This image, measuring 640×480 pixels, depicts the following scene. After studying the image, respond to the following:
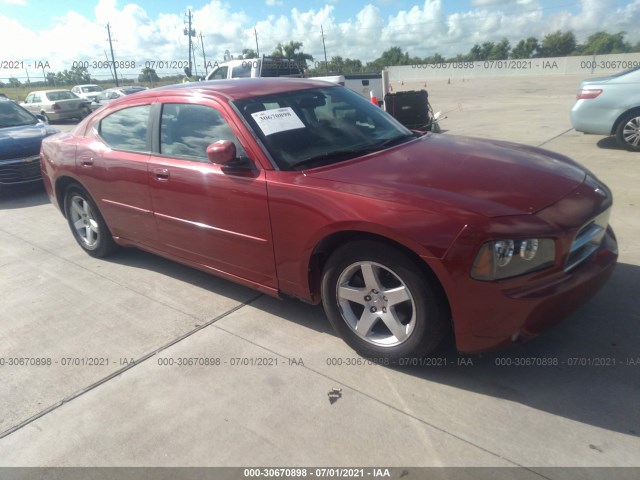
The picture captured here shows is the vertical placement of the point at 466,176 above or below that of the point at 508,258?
above

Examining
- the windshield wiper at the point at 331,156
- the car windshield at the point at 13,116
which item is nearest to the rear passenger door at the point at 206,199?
the windshield wiper at the point at 331,156

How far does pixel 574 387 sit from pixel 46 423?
9.39 ft

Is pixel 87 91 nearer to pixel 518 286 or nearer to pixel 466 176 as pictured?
pixel 466 176

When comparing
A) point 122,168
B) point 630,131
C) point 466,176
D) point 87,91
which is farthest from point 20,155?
point 87,91

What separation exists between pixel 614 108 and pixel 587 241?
6.47 m

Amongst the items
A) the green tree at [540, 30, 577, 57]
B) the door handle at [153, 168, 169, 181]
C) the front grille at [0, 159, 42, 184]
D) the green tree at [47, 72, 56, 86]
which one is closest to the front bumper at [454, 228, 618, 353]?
the door handle at [153, 168, 169, 181]

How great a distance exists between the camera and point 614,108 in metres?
8.02

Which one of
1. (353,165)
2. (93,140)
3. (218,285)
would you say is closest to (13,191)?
(93,140)

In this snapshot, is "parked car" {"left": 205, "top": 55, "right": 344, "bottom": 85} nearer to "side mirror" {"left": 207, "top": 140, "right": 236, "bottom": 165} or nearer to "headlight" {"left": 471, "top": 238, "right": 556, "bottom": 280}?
"side mirror" {"left": 207, "top": 140, "right": 236, "bottom": 165}

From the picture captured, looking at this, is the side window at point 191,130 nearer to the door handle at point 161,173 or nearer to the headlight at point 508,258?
the door handle at point 161,173

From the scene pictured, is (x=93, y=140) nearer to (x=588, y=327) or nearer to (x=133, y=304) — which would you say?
(x=133, y=304)

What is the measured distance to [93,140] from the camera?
4.66m

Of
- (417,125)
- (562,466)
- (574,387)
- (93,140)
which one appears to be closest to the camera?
(562,466)

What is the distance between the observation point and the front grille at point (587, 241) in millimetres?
2698
